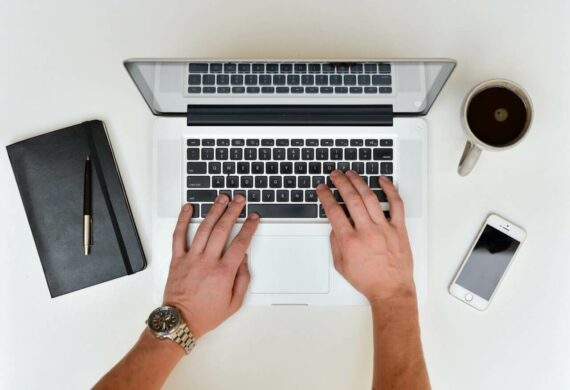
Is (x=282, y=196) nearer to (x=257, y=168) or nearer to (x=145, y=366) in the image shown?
(x=257, y=168)

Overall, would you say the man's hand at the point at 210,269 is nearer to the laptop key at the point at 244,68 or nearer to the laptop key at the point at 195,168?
the laptop key at the point at 195,168

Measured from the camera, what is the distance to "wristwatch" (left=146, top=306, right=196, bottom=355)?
771 mm

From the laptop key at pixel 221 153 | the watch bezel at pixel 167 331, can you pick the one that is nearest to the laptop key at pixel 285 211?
the laptop key at pixel 221 153

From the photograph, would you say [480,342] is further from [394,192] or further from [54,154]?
[54,154]

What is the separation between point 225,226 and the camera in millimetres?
779

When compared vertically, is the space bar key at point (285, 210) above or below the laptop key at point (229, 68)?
below

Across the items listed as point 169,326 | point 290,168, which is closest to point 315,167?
point 290,168

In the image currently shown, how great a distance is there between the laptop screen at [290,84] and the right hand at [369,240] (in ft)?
0.44

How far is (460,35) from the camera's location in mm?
819

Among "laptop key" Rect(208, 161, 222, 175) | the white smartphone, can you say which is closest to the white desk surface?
the white smartphone

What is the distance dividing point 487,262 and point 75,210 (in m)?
0.71

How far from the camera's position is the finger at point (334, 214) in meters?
0.77

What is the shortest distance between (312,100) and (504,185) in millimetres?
362

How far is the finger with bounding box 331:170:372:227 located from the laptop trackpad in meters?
0.06
